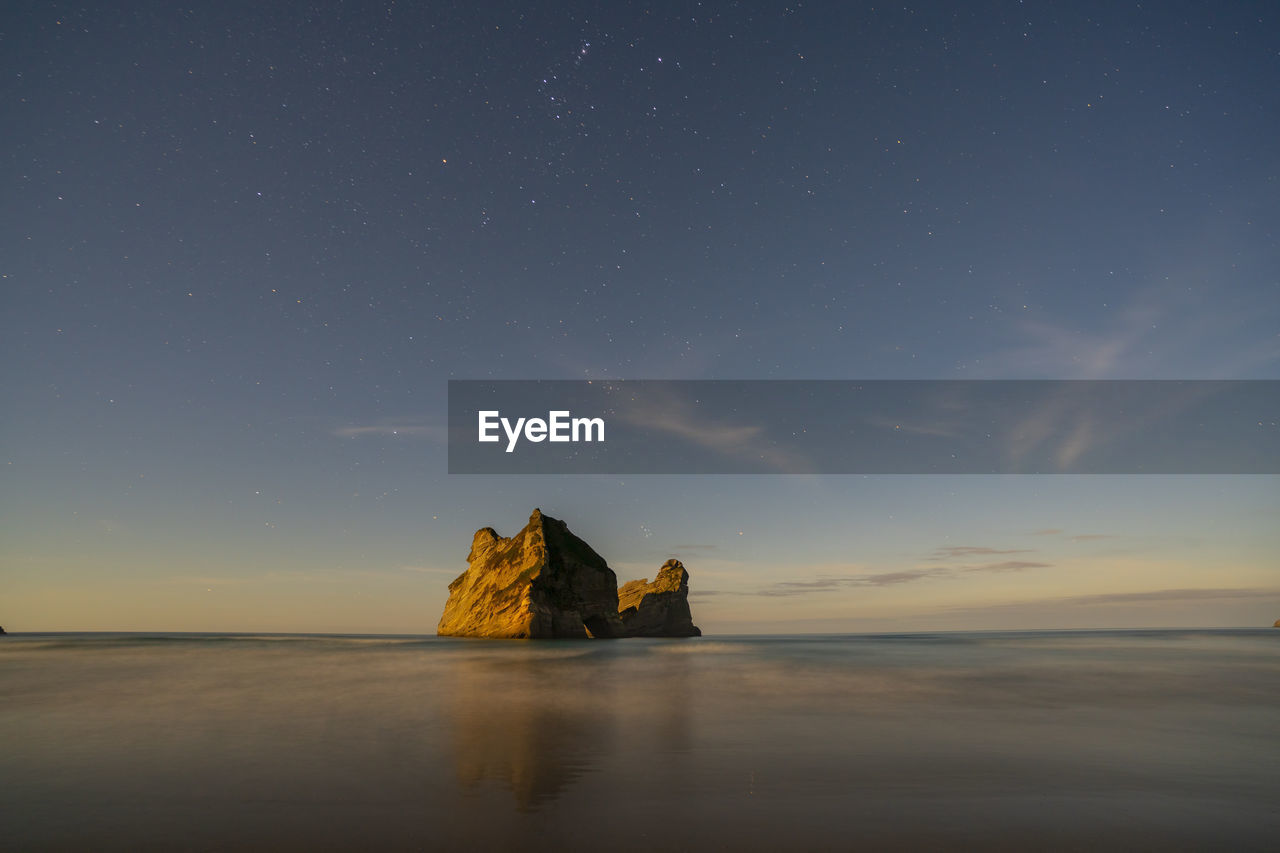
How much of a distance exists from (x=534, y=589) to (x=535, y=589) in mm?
216

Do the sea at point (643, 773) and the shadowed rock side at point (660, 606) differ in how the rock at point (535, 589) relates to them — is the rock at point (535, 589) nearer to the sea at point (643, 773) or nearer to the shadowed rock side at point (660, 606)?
the shadowed rock side at point (660, 606)

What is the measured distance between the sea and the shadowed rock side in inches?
6267

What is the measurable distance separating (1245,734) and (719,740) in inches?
588

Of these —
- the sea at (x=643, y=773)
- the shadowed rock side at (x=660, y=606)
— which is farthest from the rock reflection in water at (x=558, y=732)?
the shadowed rock side at (x=660, y=606)

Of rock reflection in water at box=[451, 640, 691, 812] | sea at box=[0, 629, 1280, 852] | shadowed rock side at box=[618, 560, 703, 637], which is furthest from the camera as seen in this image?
shadowed rock side at box=[618, 560, 703, 637]

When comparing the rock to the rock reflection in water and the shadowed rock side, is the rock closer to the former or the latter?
the shadowed rock side

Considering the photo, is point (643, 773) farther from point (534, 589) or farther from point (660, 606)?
point (660, 606)

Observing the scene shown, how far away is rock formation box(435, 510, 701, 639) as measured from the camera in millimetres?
126500

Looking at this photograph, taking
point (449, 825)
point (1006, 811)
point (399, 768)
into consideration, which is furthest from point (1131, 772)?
point (399, 768)

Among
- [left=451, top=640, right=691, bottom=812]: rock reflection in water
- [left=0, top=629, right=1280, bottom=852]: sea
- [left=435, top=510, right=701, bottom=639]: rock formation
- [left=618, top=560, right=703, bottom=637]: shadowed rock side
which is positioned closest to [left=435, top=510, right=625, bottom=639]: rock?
[left=435, top=510, right=701, bottom=639]: rock formation

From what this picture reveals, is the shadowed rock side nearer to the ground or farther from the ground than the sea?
nearer to the ground

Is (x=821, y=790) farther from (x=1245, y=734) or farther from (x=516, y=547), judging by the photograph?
(x=516, y=547)

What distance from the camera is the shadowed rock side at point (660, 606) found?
593 feet

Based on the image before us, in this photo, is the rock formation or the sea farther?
the rock formation
